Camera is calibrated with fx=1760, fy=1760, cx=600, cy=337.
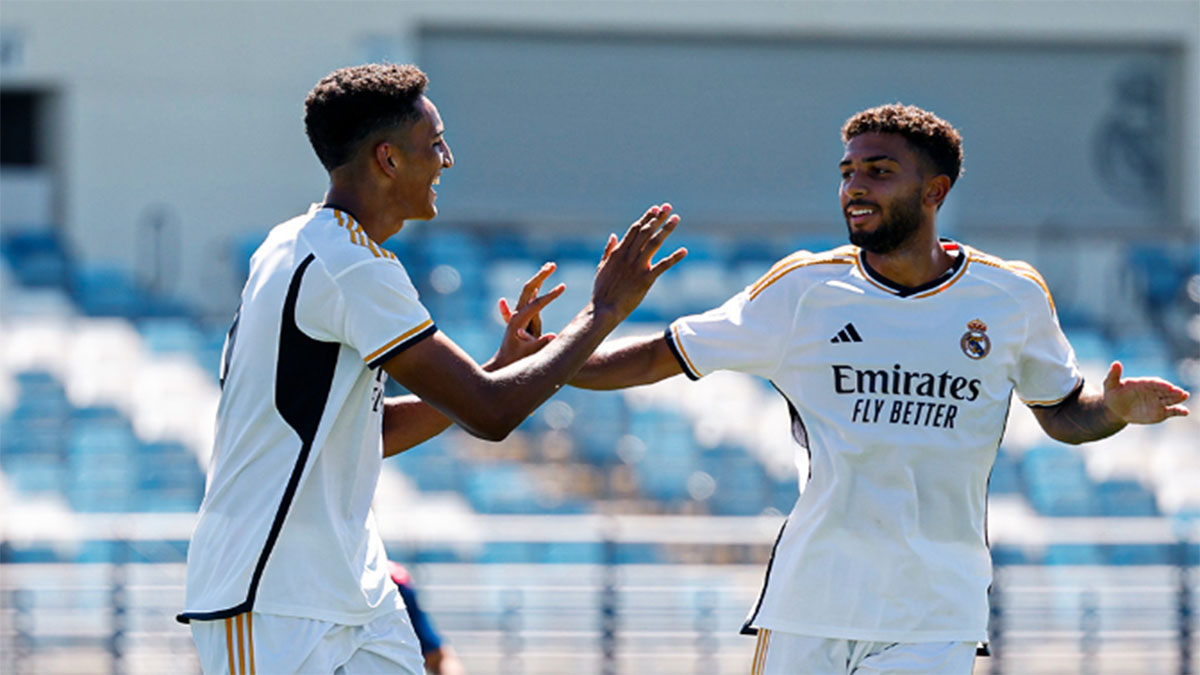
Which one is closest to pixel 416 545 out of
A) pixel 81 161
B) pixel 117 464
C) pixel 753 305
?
pixel 117 464

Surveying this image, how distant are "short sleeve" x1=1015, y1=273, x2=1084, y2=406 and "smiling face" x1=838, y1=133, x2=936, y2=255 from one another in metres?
0.41

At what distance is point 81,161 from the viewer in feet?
53.5

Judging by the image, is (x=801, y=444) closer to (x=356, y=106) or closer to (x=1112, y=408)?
(x=1112, y=408)

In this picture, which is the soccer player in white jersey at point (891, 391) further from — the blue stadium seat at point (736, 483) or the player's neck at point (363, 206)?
the blue stadium seat at point (736, 483)

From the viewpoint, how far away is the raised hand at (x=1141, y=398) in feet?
15.0

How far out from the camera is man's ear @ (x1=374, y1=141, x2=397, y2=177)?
153 inches

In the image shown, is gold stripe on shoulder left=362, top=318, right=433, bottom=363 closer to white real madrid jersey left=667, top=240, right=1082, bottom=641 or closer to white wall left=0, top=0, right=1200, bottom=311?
white real madrid jersey left=667, top=240, right=1082, bottom=641

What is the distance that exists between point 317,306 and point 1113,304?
14281mm

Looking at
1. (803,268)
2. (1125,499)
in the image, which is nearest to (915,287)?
(803,268)

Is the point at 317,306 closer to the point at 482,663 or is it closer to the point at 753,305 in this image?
the point at 753,305

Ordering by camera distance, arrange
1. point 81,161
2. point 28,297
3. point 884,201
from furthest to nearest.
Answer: point 81,161 → point 28,297 → point 884,201

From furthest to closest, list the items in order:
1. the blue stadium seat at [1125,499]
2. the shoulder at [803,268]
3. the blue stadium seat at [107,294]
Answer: the blue stadium seat at [107,294]
the blue stadium seat at [1125,499]
the shoulder at [803,268]

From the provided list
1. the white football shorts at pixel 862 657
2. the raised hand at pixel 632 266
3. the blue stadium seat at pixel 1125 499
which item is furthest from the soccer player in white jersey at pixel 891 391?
the blue stadium seat at pixel 1125 499

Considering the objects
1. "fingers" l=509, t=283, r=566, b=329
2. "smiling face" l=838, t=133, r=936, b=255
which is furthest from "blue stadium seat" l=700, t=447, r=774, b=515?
"fingers" l=509, t=283, r=566, b=329
